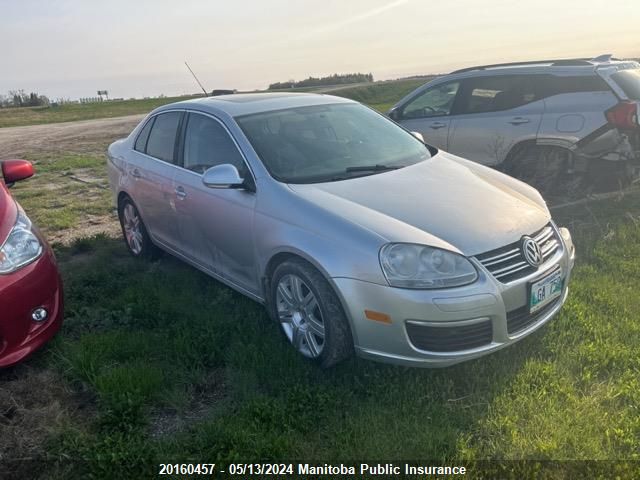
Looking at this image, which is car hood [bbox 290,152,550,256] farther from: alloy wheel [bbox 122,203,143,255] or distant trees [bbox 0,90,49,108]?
distant trees [bbox 0,90,49,108]

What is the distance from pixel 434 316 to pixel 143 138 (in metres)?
3.61

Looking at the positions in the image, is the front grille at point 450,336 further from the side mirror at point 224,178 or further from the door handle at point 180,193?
the door handle at point 180,193

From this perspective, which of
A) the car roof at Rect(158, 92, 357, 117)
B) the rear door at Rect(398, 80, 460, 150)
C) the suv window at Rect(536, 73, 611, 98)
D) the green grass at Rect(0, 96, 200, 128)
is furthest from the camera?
the green grass at Rect(0, 96, 200, 128)

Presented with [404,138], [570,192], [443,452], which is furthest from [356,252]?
[570,192]

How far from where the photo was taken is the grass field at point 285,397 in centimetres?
267

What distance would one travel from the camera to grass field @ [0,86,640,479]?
8.75 ft

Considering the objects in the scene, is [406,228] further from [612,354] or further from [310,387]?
[612,354]

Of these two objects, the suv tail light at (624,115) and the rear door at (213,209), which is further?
the suv tail light at (624,115)

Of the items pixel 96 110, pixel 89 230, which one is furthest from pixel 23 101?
pixel 89 230

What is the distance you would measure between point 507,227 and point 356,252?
3.09ft

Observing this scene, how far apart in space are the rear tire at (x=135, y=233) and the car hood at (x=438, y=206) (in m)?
2.33

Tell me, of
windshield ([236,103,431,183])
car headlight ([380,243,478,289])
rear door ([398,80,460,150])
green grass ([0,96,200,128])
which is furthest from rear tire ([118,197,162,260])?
green grass ([0,96,200,128])

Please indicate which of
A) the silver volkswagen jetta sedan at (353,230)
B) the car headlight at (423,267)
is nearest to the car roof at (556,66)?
the silver volkswagen jetta sedan at (353,230)

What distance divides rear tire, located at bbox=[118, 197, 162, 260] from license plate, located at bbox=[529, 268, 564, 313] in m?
3.54
